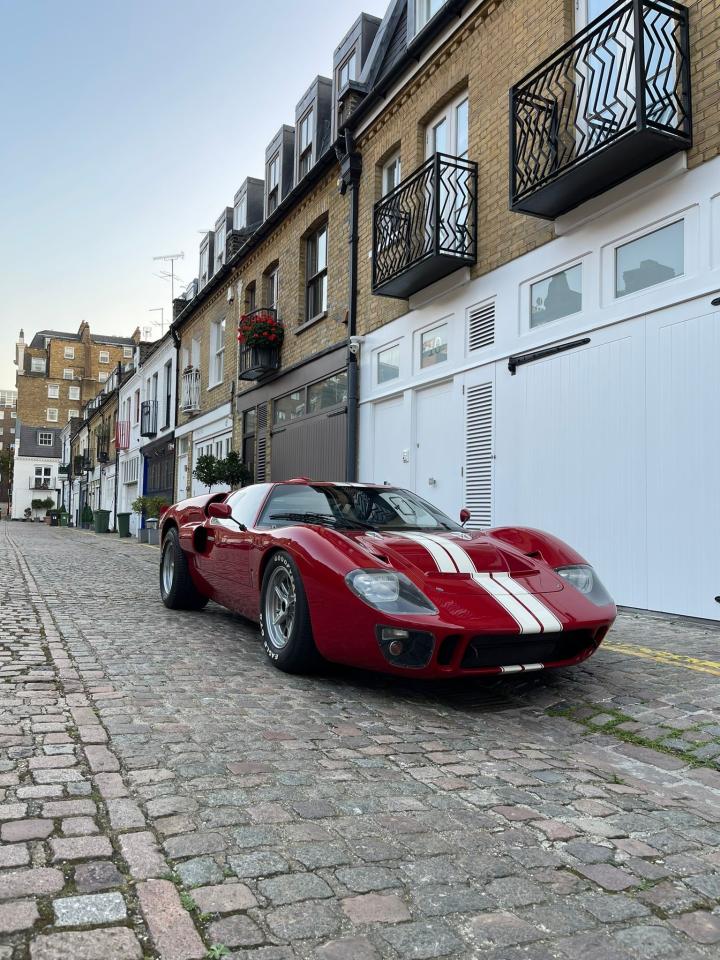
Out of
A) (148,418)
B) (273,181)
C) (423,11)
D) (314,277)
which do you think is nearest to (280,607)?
(423,11)

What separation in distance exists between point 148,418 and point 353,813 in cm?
2788

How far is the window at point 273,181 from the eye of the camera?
17891 mm

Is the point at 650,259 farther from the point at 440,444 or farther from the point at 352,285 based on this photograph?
the point at 352,285

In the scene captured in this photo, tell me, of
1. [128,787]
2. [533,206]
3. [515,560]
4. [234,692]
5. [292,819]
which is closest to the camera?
[292,819]

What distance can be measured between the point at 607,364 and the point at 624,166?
1.89 meters

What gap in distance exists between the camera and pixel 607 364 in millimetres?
7652

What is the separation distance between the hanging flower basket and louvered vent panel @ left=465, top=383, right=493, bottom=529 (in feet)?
23.5

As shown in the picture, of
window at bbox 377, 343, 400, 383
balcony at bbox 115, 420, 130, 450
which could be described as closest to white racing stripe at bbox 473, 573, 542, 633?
window at bbox 377, 343, 400, 383

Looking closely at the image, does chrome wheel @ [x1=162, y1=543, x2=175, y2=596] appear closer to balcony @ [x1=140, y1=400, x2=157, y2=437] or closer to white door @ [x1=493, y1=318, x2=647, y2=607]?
white door @ [x1=493, y1=318, x2=647, y2=607]

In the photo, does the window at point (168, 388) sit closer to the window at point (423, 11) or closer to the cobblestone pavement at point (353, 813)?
the window at point (423, 11)

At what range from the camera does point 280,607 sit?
4863 mm

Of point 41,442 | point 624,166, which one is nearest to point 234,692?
point 624,166

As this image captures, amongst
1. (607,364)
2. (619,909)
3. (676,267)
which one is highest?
(676,267)

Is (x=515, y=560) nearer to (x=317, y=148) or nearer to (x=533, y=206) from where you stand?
(x=533, y=206)
